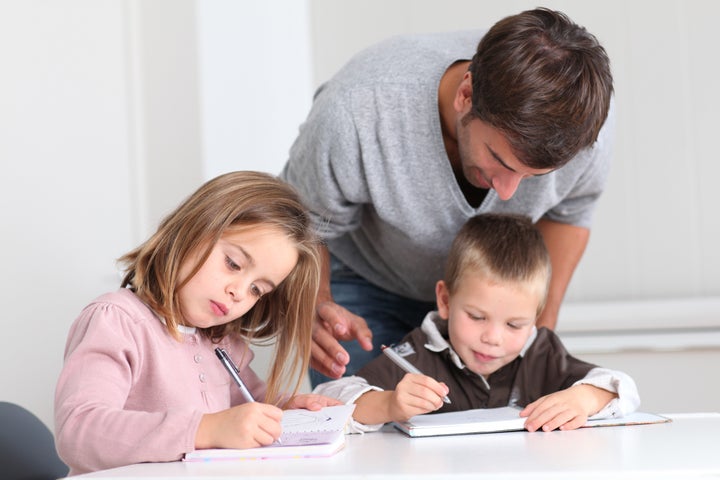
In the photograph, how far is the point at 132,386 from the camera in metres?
1.15

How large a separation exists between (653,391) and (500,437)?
1230 mm

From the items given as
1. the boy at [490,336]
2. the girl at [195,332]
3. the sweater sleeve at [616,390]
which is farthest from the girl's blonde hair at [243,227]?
the sweater sleeve at [616,390]

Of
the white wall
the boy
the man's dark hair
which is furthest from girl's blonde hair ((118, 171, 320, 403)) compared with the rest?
the white wall

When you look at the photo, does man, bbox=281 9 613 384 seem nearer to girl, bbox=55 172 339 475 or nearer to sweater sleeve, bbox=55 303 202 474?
girl, bbox=55 172 339 475

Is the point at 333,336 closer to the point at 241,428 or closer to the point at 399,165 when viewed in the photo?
the point at 399,165

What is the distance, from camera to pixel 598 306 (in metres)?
2.20

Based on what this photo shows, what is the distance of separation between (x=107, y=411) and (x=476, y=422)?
46cm

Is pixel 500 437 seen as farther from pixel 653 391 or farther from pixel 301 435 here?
pixel 653 391

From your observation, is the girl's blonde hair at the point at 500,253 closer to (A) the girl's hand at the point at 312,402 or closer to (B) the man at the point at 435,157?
(B) the man at the point at 435,157

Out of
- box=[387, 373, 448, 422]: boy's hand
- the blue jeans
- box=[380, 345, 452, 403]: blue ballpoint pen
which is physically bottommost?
the blue jeans

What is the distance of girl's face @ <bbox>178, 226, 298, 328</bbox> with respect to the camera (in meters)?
1.20

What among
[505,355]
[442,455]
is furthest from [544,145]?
[442,455]

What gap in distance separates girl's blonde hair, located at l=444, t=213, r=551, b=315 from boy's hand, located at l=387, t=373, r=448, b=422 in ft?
1.06

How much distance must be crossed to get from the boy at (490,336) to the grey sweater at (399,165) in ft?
0.26
